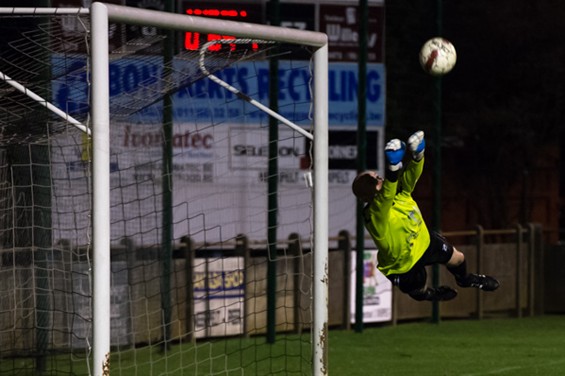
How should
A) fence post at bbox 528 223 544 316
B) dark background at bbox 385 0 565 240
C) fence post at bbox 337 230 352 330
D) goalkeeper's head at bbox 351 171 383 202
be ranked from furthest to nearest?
dark background at bbox 385 0 565 240
fence post at bbox 528 223 544 316
fence post at bbox 337 230 352 330
goalkeeper's head at bbox 351 171 383 202

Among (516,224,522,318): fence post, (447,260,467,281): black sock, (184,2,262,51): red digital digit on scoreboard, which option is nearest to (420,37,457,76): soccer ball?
(447,260,467,281): black sock

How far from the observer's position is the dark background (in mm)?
21109

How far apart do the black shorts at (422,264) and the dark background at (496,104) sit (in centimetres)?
904

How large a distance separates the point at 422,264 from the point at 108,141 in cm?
418

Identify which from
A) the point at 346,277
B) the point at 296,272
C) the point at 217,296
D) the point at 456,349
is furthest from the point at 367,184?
the point at 346,277

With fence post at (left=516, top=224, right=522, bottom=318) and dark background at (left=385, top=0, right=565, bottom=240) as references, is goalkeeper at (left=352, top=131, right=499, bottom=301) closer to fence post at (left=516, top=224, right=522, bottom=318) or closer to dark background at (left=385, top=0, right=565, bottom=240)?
fence post at (left=516, top=224, right=522, bottom=318)

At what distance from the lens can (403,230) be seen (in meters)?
10.9

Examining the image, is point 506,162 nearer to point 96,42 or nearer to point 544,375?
point 544,375

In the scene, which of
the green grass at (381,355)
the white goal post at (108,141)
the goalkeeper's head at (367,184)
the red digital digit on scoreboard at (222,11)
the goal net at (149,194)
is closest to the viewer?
the white goal post at (108,141)

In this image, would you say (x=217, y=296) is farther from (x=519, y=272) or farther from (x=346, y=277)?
(x=519, y=272)

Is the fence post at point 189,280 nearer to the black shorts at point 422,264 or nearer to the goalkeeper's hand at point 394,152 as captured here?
the black shorts at point 422,264

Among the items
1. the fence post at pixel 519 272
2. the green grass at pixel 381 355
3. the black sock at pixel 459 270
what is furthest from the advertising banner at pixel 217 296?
the fence post at pixel 519 272

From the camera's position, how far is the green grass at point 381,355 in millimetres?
12688

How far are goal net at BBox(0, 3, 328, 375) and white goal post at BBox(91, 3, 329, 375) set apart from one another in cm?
1
